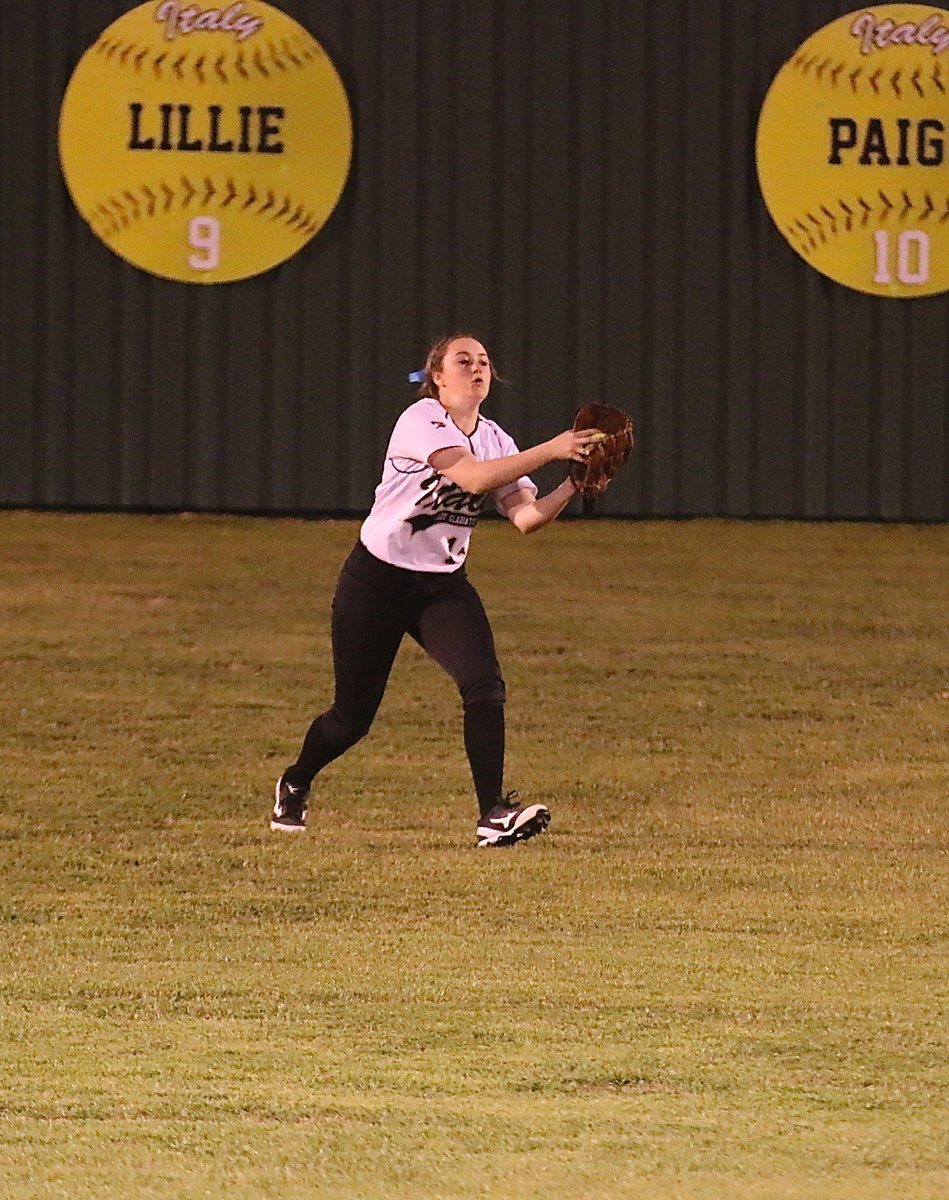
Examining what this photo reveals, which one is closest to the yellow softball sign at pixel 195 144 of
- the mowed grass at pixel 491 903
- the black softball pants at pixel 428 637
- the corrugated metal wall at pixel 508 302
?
the corrugated metal wall at pixel 508 302

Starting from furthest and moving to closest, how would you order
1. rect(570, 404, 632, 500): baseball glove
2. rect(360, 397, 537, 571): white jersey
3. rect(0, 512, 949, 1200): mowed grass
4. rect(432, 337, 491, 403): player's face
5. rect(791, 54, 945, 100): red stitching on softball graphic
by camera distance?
rect(791, 54, 945, 100): red stitching on softball graphic < rect(432, 337, 491, 403): player's face < rect(360, 397, 537, 571): white jersey < rect(570, 404, 632, 500): baseball glove < rect(0, 512, 949, 1200): mowed grass

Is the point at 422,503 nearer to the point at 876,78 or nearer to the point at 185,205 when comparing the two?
the point at 185,205

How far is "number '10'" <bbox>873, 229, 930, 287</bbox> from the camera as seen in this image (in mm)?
14398

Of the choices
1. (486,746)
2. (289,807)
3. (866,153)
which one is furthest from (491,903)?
(866,153)

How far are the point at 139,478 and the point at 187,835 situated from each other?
763 cm

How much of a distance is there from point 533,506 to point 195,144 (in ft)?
27.9

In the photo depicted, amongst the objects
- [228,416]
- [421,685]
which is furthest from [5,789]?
[228,416]

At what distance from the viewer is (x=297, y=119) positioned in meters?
14.5

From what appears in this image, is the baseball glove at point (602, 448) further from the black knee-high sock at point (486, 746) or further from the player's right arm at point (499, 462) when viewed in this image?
the black knee-high sock at point (486, 746)

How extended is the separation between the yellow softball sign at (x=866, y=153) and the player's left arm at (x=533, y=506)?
802 centimetres

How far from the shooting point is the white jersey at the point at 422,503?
6.59 meters

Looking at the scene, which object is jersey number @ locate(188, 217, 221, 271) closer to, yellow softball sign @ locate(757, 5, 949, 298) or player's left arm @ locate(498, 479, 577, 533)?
yellow softball sign @ locate(757, 5, 949, 298)

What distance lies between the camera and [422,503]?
6625 mm

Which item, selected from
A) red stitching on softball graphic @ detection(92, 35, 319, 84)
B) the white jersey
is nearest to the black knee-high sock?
the white jersey
